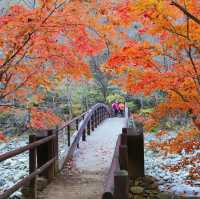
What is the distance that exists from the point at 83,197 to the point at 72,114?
30.3m

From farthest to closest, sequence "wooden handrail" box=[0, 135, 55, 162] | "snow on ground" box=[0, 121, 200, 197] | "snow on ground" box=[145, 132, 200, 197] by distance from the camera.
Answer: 1. "snow on ground" box=[145, 132, 200, 197]
2. "snow on ground" box=[0, 121, 200, 197]
3. "wooden handrail" box=[0, 135, 55, 162]

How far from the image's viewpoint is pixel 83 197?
6.87m

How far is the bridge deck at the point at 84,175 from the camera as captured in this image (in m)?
7.10

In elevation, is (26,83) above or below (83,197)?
above

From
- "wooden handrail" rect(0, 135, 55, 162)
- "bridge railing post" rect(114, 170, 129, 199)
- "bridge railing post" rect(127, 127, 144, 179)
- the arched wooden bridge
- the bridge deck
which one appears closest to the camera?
"bridge railing post" rect(114, 170, 129, 199)

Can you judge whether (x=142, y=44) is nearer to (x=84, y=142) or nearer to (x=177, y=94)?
(x=177, y=94)

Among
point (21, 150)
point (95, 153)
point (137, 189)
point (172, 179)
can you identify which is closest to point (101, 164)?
point (137, 189)

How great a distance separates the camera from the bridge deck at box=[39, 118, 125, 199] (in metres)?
7.10

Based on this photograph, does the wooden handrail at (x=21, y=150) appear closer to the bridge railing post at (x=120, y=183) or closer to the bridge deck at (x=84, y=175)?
the bridge deck at (x=84, y=175)

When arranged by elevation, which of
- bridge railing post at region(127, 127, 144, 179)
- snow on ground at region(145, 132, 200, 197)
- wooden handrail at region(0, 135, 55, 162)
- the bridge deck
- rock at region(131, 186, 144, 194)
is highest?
wooden handrail at region(0, 135, 55, 162)

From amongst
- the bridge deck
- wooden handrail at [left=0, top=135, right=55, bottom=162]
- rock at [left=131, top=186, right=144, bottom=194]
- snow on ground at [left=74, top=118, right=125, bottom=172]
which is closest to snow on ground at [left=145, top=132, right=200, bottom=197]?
snow on ground at [left=74, top=118, right=125, bottom=172]

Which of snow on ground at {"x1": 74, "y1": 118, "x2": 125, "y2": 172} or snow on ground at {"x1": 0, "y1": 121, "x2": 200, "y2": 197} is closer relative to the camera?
snow on ground at {"x1": 74, "y1": 118, "x2": 125, "y2": 172}

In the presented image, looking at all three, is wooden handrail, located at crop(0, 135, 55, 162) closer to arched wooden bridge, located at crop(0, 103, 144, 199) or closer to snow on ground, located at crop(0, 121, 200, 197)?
arched wooden bridge, located at crop(0, 103, 144, 199)

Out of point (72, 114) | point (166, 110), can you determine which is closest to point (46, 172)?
point (166, 110)
